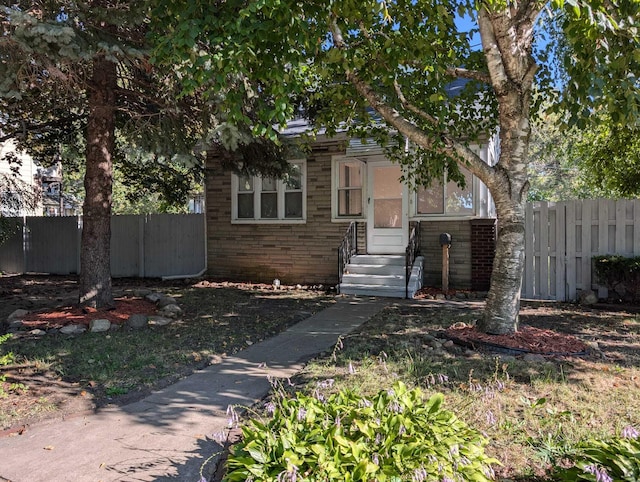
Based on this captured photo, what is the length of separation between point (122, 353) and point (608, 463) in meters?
4.81

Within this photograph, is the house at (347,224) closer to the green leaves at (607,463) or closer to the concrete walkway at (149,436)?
the concrete walkway at (149,436)

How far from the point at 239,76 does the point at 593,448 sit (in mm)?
5151

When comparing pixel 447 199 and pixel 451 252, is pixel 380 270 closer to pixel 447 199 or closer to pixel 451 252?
pixel 451 252

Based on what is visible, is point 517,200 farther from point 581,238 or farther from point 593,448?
point 581,238

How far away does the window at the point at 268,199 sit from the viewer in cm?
1200

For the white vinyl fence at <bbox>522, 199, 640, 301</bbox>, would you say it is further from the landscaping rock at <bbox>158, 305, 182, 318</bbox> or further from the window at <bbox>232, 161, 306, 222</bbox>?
the landscaping rock at <bbox>158, 305, 182, 318</bbox>

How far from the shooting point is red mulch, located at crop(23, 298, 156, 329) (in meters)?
6.78

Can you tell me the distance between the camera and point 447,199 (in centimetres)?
1056

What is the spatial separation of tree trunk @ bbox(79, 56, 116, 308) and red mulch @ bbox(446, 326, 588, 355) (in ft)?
17.6

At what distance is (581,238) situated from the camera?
872 cm

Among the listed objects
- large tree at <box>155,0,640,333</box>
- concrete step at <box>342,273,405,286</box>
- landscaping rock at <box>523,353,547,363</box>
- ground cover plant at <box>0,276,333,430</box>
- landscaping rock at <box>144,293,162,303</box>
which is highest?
large tree at <box>155,0,640,333</box>

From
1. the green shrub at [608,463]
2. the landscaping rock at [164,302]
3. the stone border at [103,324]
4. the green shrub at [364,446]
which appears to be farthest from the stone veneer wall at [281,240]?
the green shrub at [608,463]

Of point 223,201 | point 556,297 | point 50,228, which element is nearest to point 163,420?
point 556,297

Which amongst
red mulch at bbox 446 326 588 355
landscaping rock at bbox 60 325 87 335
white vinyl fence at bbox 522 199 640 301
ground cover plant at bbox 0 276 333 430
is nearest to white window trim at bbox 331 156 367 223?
ground cover plant at bbox 0 276 333 430
